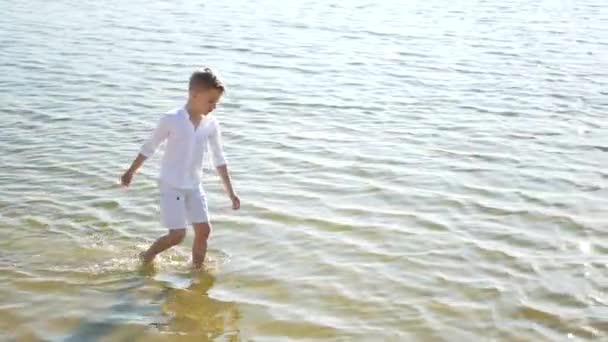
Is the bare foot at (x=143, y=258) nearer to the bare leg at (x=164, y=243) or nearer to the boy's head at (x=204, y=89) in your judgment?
the bare leg at (x=164, y=243)

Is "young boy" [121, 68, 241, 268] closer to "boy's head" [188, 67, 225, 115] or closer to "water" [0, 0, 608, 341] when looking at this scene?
"boy's head" [188, 67, 225, 115]

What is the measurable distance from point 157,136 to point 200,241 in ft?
2.90

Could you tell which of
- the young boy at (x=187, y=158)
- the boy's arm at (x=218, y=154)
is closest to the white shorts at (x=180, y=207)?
the young boy at (x=187, y=158)

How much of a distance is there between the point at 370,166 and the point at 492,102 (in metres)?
3.44

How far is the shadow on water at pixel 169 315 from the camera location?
207 inches

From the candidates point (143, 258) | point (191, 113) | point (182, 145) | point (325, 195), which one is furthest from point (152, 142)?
point (325, 195)

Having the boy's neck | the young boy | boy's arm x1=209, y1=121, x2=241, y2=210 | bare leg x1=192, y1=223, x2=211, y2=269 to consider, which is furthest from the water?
the boy's neck

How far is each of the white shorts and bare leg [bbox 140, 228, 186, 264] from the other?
56 mm

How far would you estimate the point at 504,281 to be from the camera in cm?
610

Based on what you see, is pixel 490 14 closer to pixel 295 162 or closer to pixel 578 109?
pixel 578 109

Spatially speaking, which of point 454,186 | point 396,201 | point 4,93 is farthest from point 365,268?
point 4,93

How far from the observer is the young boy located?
5.75m

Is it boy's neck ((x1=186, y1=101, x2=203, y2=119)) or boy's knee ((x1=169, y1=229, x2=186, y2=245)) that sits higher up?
boy's neck ((x1=186, y1=101, x2=203, y2=119))

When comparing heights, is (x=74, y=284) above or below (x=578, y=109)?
below
